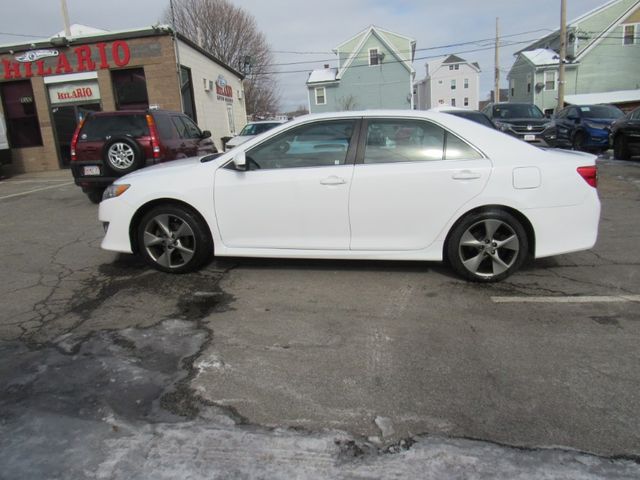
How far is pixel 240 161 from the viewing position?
4562mm

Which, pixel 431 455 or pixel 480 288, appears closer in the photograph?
pixel 431 455

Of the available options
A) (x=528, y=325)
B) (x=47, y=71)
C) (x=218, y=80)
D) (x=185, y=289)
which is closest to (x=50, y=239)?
(x=185, y=289)

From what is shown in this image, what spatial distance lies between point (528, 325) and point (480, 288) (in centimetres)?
82

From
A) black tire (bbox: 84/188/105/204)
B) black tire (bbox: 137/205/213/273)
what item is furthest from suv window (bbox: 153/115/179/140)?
black tire (bbox: 137/205/213/273)

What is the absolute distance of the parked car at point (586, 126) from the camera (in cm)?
1603

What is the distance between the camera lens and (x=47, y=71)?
17.7m

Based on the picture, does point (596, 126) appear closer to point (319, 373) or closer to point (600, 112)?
point (600, 112)

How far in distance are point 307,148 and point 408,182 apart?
3.29ft

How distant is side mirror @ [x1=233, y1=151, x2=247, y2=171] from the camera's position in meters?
4.57

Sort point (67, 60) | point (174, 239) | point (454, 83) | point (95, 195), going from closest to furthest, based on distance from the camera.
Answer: point (174, 239), point (95, 195), point (67, 60), point (454, 83)

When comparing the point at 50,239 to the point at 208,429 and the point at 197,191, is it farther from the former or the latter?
the point at 208,429

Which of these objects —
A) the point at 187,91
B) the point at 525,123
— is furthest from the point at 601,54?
the point at 187,91

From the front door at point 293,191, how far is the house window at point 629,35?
4337 centimetres

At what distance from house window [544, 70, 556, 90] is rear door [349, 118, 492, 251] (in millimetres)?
42266
